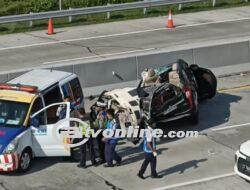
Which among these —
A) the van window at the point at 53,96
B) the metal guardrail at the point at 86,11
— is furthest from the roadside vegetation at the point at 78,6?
the van window at the point at 53,96

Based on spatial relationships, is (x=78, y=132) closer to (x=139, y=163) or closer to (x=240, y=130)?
(x=139, y=163)

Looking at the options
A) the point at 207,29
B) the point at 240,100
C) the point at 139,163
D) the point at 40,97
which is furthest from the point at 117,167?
the point at 207,29

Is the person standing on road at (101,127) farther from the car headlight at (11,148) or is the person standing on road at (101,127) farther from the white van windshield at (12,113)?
the car headlight at (11,148)

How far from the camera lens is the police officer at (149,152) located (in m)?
15.6

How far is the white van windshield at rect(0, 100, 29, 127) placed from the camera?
16625mm

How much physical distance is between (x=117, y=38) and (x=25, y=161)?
15.2m

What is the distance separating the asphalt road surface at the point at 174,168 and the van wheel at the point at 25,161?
0.54 ft

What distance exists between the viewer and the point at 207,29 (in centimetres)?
3238

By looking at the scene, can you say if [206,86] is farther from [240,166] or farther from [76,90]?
[240,166]

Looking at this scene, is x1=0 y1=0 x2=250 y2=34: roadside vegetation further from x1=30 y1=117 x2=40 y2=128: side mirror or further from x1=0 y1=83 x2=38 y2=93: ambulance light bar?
x1=30 y1=117 x2=40 y2=128: side mirror

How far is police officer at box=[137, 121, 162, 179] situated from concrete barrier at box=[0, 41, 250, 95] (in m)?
6.31

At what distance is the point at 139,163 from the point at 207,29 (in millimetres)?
16348

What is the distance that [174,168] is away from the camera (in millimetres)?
16625

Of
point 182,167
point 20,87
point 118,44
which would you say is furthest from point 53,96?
point 118,44
